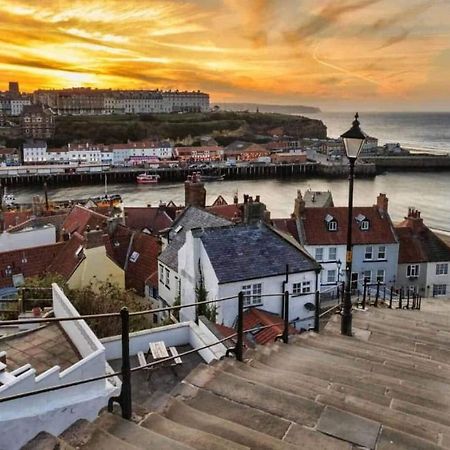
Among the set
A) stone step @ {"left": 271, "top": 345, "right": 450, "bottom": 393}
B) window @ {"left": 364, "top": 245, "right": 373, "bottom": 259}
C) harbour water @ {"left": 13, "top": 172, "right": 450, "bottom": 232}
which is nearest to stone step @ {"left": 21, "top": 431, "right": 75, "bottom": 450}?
stone step @ {"left": 271, "top": 345, "right": 450, "bottom": 393}

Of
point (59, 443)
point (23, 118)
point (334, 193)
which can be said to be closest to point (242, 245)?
point (59, 443)

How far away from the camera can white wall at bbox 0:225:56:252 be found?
25.7 m

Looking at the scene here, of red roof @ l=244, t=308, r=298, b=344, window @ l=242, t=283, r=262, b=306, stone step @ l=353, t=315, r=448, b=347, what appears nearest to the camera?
stone step @ l=353, t=315, r=448, b=347

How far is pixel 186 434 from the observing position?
3709 mm

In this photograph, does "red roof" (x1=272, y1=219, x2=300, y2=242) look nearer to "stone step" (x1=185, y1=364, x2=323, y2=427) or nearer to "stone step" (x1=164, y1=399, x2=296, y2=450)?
"stone step" (x1=185, y1=364, x2=323, y2=427)

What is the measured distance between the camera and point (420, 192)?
277 ft

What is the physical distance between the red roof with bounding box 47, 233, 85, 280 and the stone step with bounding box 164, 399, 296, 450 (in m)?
18.0

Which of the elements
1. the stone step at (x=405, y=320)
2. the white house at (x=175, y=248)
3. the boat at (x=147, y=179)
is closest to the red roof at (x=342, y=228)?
the white house at (x=175, y=248)

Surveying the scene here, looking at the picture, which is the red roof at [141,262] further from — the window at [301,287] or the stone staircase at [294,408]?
the stone staircase at [294,408]

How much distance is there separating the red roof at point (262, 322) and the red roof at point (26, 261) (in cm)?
1001

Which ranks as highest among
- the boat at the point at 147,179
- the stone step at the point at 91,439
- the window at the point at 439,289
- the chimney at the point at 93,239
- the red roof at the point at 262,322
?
the stone step at the point at 91,439

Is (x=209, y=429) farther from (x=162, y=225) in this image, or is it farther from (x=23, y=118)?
(x=23, y=118)

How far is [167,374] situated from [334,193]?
3101 inches

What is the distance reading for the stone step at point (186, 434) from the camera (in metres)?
3.56
